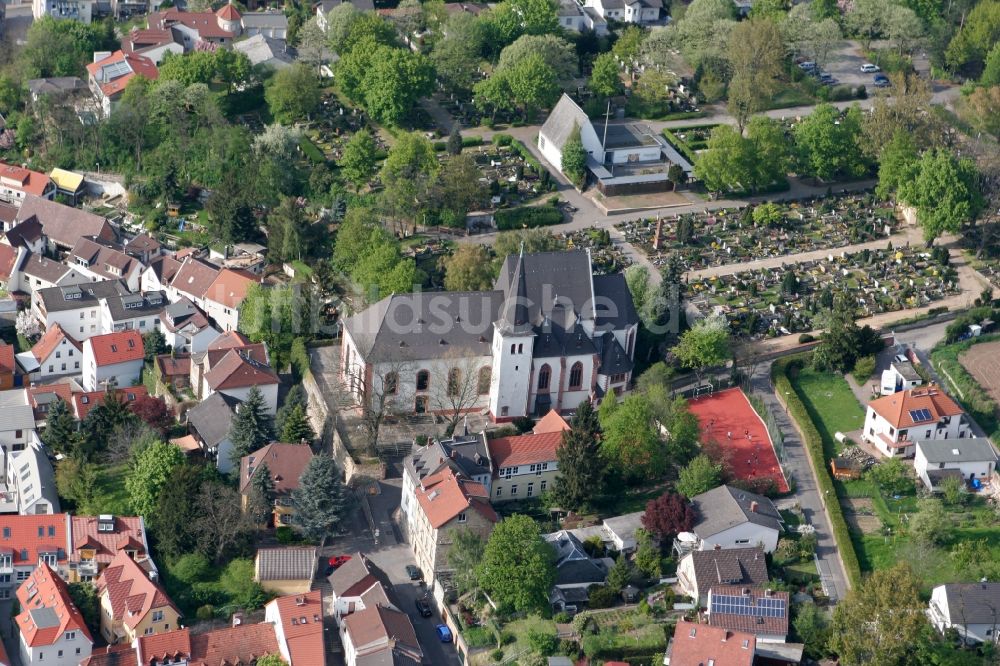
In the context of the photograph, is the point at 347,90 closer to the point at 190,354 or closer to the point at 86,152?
the point at 86,152

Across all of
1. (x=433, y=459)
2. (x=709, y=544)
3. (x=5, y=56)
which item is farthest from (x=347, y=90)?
(x=709, y=544)

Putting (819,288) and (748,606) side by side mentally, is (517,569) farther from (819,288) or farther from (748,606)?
(819,288)

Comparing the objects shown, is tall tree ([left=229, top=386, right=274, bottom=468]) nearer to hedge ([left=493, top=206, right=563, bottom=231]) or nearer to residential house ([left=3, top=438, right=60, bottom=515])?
residential house ([left=3, top=438, right=60, bottom=515])

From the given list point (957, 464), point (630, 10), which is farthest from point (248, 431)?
point (630, 10)

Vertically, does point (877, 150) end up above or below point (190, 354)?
above

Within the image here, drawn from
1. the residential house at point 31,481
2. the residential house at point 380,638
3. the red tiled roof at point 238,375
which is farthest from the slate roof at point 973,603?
the residential house at point 31,481

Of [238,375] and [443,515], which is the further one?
[238,375]
